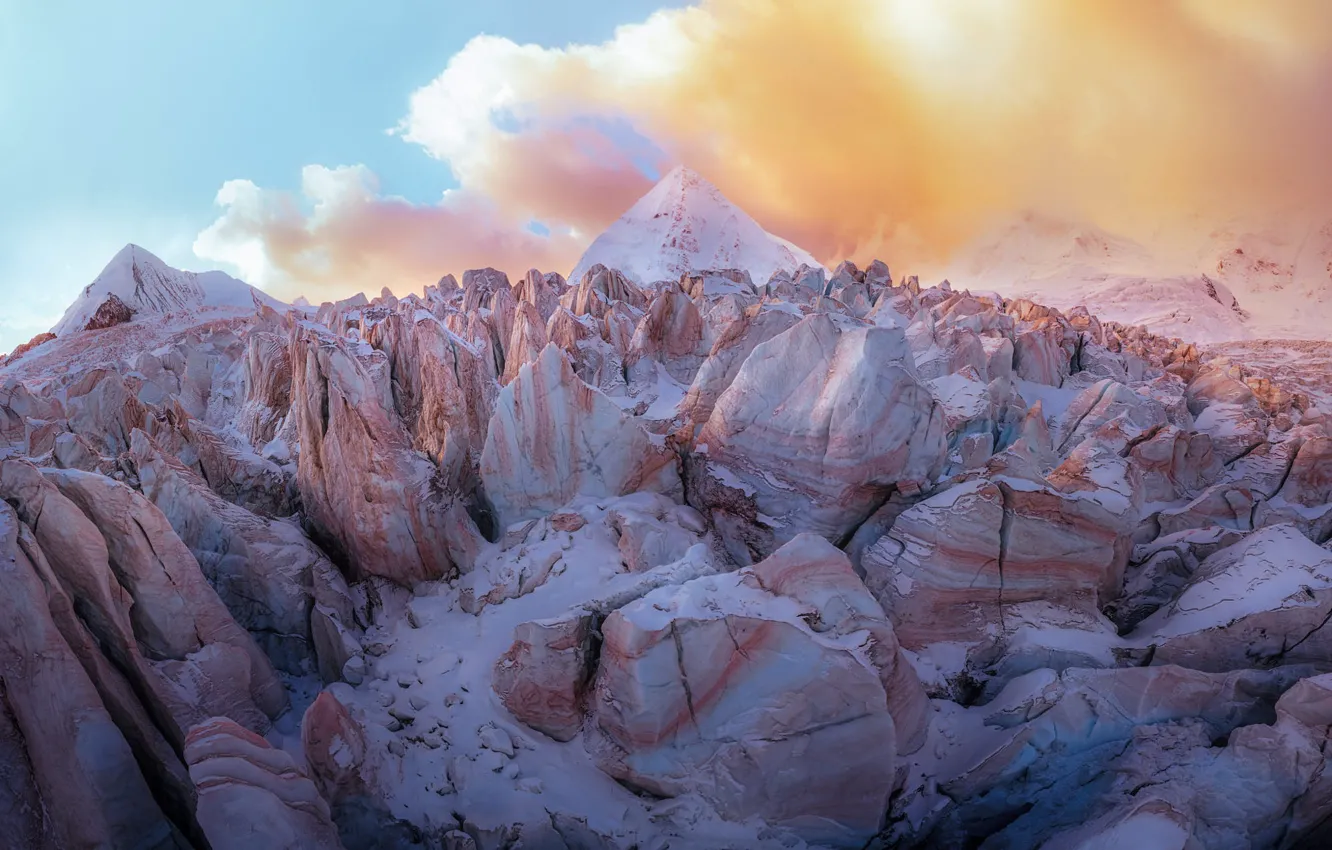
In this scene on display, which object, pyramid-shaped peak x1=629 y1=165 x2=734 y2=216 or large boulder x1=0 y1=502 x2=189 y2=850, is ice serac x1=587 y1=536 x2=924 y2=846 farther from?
pyramid-shaped peak x1=629 y1=165 x2=734 y2=216

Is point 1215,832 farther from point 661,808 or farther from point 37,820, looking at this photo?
point 37,820

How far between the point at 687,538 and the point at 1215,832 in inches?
188

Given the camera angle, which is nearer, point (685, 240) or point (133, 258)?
point (133, 258)

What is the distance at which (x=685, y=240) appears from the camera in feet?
128

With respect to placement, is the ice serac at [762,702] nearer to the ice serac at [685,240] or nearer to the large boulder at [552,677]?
the large boulder at [552,677]

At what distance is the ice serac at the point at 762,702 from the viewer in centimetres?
485

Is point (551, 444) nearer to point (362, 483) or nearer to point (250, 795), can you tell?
point (362, 483)

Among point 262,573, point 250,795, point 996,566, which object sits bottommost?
point 250,795

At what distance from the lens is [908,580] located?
21.5 ft

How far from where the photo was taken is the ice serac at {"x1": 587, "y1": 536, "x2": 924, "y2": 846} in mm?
4848

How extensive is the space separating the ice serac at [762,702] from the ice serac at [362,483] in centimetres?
299

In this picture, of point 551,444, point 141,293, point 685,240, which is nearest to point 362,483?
point 551,444

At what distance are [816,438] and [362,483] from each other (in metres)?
5.21

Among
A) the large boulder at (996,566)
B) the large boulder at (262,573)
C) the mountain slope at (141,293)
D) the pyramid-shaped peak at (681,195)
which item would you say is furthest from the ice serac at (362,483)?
the pyramid-shaped peak at (681,195)
